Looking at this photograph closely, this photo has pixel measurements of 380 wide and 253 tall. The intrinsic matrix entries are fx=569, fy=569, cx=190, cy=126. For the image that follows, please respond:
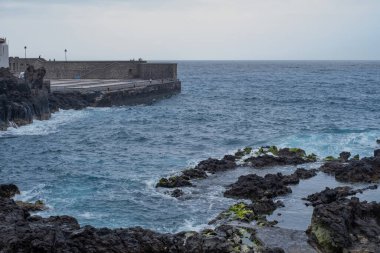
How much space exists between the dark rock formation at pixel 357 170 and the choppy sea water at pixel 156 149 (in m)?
0.81

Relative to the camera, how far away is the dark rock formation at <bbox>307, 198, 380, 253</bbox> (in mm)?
18656

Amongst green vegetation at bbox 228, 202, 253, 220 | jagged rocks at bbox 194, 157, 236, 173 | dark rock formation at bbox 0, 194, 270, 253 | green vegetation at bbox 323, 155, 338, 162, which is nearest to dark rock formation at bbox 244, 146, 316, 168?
green vegetation at bbox 323, 155, 338, 162

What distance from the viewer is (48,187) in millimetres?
28578

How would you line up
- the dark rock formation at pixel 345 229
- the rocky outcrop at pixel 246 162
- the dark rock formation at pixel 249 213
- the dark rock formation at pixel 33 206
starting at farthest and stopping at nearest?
the rocky outcrop at pixel 246 162
the dark rock formation at pixel 33 206
the dark rock formation at pixel 249 213
the dark rock formation at pixel 345 229

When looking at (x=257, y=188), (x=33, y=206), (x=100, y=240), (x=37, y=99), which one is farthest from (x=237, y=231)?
(x=37, y=99)

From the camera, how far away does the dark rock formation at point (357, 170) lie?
96.6ft

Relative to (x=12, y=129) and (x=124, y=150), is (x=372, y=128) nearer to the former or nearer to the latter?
(x=124, y=150)

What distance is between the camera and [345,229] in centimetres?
1914

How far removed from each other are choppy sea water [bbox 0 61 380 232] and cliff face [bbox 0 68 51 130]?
1.35 metres

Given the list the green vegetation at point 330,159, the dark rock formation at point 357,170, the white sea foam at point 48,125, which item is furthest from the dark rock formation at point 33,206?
the white sea foam at point 48,125

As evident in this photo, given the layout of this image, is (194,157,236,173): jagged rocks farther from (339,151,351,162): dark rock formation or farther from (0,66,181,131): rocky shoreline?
(0,66,181,131): rocky shoreline

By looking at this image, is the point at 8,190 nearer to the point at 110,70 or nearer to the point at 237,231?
the point at 237,231

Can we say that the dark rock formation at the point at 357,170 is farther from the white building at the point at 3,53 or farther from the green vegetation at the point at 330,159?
the white building at the point at 3,53

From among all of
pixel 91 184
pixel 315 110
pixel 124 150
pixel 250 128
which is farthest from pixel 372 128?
pixel 91 184
